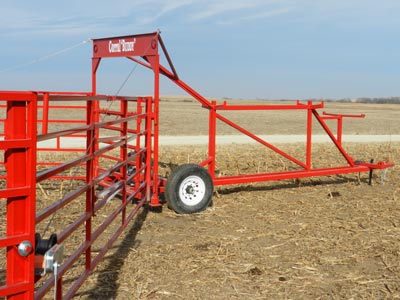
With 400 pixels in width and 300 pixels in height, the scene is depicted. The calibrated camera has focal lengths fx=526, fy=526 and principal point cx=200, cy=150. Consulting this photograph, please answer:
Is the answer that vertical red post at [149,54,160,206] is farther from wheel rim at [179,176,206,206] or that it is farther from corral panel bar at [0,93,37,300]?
corral panel bar at [0,93,37,300]

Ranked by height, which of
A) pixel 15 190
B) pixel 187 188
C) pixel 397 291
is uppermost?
pixel 15 190

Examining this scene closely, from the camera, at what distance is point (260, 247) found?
6062mm

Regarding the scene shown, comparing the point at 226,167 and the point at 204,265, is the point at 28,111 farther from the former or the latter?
the point at 226,167

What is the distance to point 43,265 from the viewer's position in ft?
8.98

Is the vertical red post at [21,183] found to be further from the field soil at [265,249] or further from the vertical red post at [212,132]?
the vertical red post at [212,132]

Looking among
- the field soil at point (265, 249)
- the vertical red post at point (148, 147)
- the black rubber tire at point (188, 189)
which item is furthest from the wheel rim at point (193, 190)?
the vertical red post at point (148, 147)

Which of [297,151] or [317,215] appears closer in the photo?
[317,215]

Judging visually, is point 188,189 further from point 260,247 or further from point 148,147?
point 260,247

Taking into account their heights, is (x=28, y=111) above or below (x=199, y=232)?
above

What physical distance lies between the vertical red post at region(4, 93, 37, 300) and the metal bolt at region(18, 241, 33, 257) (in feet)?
0.08

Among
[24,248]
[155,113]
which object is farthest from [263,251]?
[24,248]

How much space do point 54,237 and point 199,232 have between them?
3996 mm

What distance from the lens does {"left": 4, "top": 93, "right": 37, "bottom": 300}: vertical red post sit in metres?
2.62

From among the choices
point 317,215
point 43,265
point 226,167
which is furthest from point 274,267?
point 226,167
